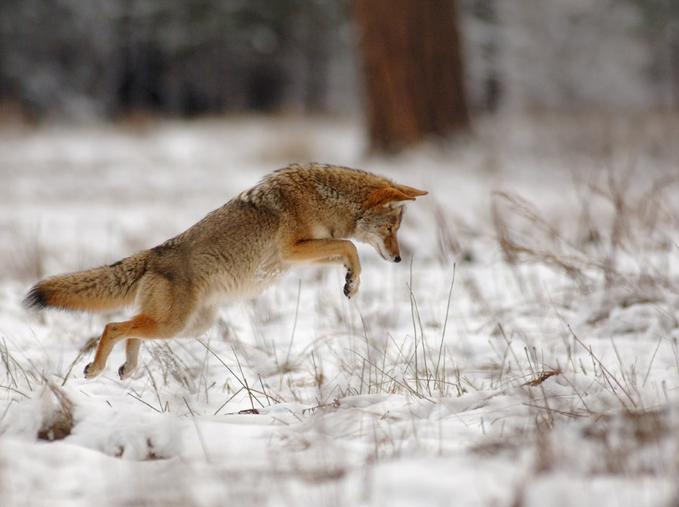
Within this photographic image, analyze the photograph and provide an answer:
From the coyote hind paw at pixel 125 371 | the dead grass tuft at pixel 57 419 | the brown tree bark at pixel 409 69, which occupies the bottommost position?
the dead grass tuft at pixel 57 419

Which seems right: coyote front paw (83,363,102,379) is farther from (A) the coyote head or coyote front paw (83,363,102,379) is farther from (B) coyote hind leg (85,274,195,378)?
(A) the coyote head

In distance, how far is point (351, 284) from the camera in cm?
538

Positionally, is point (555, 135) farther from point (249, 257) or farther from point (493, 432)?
point (493, 432)

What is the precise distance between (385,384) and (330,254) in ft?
3.78

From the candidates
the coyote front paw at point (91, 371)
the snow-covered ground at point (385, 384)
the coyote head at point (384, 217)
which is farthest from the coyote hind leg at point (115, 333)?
the coyote head at point (384, 217)

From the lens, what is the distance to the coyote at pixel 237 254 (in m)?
4.69

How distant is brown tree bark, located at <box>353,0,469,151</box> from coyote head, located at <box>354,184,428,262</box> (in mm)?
9156

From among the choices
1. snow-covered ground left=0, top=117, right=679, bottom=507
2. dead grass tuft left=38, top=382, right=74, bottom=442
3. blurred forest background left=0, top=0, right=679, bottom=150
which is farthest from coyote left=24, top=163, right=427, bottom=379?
blurred forest background left=0, top=0, right=679, bottom=150

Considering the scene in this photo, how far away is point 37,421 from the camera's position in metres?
3.51

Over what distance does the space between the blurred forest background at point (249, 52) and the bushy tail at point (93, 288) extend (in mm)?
20037

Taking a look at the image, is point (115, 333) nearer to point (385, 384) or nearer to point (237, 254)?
point (237, 254)

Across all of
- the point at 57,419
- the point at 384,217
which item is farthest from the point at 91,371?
the point at 384,217

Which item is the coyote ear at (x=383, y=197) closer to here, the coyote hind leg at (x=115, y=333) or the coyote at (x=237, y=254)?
the coyote at (x=237, y=254)

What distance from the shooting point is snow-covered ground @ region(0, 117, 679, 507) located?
9.12 feet
